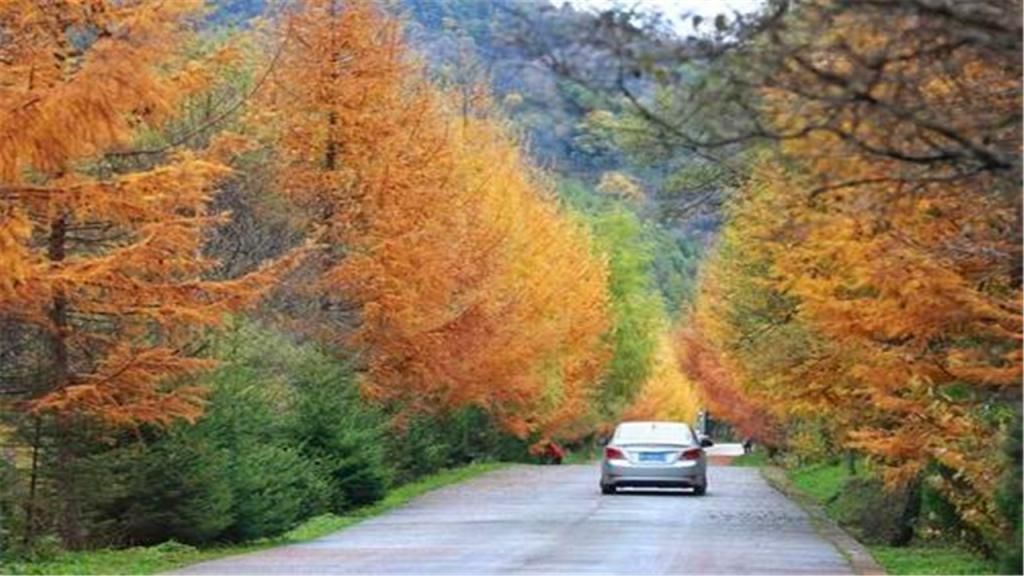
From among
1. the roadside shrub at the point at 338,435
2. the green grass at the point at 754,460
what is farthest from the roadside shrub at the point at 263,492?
the green grass at the point at 754,460

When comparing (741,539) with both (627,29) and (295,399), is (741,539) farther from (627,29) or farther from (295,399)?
(627,29)

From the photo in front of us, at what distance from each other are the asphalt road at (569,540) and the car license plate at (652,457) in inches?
26.3

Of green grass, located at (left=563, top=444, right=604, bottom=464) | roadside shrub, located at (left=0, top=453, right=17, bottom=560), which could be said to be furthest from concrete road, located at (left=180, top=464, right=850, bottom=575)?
green grass, located at (left=563, top=444, right=604, bottom=464)

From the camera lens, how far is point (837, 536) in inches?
876

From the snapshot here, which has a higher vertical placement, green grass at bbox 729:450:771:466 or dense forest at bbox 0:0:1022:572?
dense forest at bbox 0:0:1022:572

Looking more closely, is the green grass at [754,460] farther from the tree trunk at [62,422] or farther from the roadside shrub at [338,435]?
the tree trunk at [62,422]

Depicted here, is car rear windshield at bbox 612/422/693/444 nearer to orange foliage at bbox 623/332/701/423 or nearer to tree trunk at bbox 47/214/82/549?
tree trunk at bbox 47/214/82/549

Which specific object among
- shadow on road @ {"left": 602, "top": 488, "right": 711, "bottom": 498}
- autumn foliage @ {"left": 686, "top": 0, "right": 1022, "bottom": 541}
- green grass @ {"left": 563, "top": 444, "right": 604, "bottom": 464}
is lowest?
green grass @ {"left": 563, "top": 444, "right": 604, "bottom": 464}

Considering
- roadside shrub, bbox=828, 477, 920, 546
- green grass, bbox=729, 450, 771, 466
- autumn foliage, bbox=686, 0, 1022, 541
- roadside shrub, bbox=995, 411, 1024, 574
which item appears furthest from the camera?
green grass, bbox=729, 450, 771, 466

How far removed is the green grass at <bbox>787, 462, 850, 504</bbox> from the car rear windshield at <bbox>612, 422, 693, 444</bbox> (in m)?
2.73

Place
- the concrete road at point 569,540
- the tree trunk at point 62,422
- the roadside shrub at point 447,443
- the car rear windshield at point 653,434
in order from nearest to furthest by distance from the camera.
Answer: the concrete road at point 569,540 → the tree trunk at point 62,422 → the car rear windshield at point 653,434 → the roadside shrub at point 447,443

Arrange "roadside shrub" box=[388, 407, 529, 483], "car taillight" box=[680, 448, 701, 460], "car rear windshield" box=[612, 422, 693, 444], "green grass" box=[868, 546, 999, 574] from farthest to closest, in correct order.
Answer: "roadside shrub" box=[388, 407, 529, 483], "car rear windshield" box=[612, 422, 693, 444], "car taillight" box=[680, 448, 701, 460], "green grass" box=[868, 546, 999, 574]

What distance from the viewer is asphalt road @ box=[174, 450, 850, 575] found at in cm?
1697

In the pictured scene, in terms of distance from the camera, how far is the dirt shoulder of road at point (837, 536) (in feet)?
58.3
